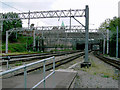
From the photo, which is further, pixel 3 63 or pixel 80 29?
pixel 80 29

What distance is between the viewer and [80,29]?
41.2 meters

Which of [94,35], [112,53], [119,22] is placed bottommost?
[112,53]

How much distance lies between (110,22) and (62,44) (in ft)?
109

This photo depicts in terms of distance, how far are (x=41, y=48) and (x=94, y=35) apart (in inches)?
823

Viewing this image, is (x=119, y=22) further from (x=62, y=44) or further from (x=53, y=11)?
(x=53, y=11)

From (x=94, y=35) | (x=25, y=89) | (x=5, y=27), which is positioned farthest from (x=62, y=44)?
(x=25, y=89)

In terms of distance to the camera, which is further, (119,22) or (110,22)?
(110,22)

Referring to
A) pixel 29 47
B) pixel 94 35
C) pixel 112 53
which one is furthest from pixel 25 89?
pixel 94 35

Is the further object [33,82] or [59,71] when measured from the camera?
[59,71]

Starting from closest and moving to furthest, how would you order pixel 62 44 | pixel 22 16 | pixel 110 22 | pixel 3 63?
pixel 3 63
pixel 22 16
pixel 62 44
pixel 110 22

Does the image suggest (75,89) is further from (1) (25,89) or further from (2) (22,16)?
(2) (22,16)

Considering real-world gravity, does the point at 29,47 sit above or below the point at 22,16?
below

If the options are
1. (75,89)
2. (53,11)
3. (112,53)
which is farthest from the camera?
(112,53)

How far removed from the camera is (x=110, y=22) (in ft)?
228
